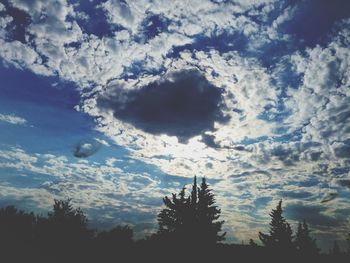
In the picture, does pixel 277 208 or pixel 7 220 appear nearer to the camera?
pixel 277 208

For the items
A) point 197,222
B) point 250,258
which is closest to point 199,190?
point 197,222

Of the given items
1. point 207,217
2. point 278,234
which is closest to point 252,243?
point 278,234

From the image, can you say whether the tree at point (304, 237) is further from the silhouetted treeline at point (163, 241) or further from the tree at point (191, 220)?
the tree at point (191, 220)

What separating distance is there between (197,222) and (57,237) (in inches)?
599

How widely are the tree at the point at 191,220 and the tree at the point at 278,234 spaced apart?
1185cm

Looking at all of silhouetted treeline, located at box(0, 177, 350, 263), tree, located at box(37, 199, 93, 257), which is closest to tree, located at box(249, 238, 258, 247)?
silhouetted treeline, located at box(0, 177, 350, 263)

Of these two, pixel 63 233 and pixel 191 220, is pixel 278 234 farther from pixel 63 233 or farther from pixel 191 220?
pixel 63 233

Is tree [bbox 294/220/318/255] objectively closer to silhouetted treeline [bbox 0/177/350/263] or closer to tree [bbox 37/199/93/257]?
silhouetted treeline [bbox 0/177/350/263]

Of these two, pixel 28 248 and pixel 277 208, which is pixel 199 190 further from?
pixel 28 248

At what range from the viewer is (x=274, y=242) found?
32562 mm

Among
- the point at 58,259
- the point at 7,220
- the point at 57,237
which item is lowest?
the point at 58,259

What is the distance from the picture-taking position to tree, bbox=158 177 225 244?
68.0 ft

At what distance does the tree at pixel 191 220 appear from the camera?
2073 cm

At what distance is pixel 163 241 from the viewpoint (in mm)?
20922
